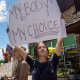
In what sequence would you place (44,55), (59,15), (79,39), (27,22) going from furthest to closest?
1. (79,39)
2. (27,22)
3. (44,55)
4. (59,15)

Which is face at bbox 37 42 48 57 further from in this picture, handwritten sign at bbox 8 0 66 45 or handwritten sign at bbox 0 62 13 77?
handwritten sign at bbox 0 62 13 77

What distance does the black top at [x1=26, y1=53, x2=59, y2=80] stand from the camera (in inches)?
101

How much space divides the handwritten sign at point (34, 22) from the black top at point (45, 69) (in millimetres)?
317

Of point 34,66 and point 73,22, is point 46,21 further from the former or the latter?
point 73,22

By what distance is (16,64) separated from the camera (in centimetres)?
324

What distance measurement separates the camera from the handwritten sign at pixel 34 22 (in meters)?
2.68

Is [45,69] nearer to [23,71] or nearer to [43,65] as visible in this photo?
[43,65]

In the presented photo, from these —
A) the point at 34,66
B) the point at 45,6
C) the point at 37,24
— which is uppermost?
the point at 45,6

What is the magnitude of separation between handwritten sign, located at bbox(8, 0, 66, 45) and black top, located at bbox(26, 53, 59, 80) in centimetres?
32

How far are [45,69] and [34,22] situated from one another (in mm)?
708

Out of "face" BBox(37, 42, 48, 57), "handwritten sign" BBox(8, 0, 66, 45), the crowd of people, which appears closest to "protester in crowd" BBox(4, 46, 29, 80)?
the crowd of people

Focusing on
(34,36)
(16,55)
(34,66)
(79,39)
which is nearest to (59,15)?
(34,36)

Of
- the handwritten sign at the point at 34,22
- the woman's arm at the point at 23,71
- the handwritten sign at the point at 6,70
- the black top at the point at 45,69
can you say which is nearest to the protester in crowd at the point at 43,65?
the black top at the point at 45,69

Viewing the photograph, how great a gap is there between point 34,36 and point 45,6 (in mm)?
446
